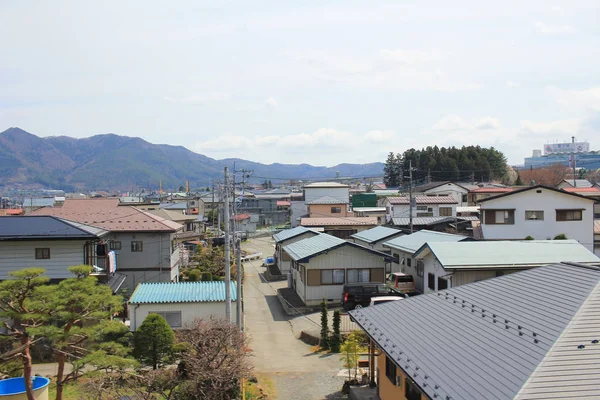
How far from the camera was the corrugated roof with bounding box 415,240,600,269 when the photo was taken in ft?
70.1

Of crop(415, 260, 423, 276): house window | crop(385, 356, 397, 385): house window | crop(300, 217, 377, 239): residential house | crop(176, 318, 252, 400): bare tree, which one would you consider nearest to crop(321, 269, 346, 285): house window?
crop(415, 260, 423, 276): house window

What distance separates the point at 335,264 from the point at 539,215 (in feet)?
51.8

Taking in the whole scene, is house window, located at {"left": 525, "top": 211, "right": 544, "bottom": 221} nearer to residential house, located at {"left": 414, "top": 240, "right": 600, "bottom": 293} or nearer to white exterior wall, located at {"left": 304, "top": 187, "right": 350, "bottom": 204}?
residential house, located at {"left": 414, "top": 240, "right": 600, "bottom": 293}

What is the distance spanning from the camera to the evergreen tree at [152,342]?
16.4m

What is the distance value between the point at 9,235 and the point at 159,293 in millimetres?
6036

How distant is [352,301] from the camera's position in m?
24.0

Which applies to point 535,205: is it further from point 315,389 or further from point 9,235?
point 9,235

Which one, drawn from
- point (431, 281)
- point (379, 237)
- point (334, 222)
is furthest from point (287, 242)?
point (431, 281)

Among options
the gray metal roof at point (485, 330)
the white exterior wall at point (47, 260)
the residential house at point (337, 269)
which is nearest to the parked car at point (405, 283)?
the residential house at point (337, 269)

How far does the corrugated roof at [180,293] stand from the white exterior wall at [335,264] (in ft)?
18.9

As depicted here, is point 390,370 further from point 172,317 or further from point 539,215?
point 539,215

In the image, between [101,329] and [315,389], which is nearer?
[101,329]

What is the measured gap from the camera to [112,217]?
29266mm

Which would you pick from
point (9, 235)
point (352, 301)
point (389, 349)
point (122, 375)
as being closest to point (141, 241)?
point (9, 235)
